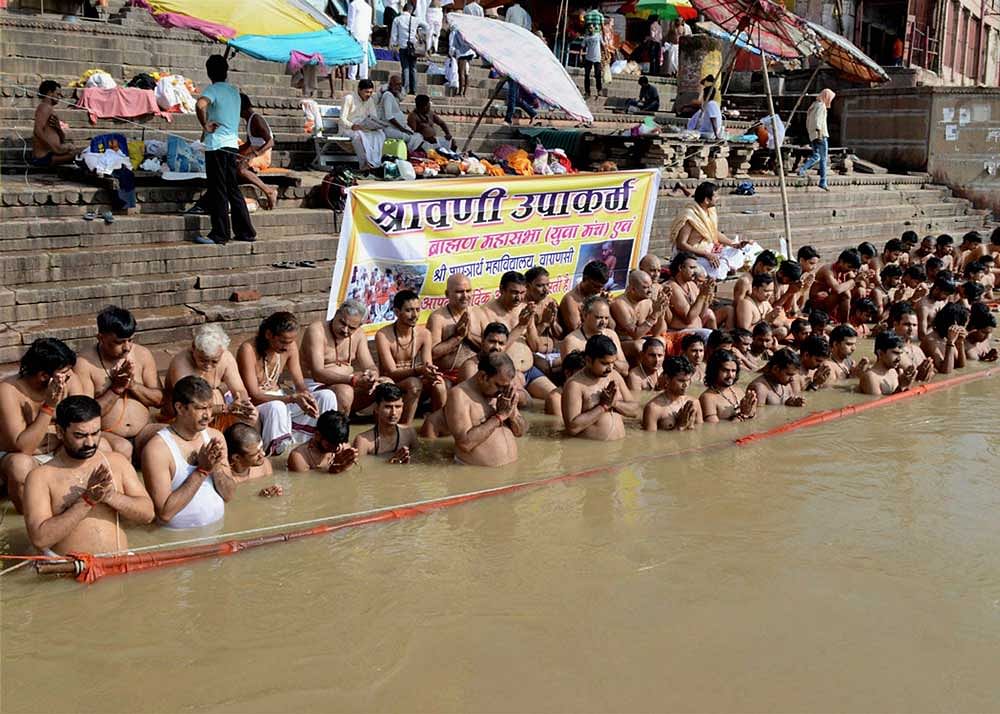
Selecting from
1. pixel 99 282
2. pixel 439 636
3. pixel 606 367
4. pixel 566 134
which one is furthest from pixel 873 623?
pixel 566 134

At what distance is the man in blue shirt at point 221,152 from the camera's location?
954 cm

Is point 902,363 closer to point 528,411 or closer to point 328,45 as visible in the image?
point 528,411

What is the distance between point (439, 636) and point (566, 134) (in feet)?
39.5

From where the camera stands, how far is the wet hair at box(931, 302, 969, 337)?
977 cm

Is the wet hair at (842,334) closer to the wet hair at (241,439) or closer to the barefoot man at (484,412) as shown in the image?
the barefoot man at (484,412)

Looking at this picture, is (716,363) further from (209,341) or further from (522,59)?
(522,59)

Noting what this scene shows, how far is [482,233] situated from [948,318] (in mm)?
4410

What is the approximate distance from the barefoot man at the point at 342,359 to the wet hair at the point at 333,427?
2.29 feet

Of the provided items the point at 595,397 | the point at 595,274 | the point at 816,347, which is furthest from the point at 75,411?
the point at 816,347

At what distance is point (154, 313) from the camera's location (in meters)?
8.73

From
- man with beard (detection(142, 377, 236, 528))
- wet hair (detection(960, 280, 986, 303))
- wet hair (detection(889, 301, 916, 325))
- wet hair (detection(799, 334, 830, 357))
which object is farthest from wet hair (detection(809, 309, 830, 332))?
man with beard (detection(142, 377, 236, 528))

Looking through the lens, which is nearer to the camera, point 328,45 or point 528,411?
point 528,411

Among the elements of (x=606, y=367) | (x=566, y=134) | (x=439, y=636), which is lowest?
(x=439, y=636)

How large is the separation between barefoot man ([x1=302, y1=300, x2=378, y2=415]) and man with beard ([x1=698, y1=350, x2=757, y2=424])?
2554 mm
